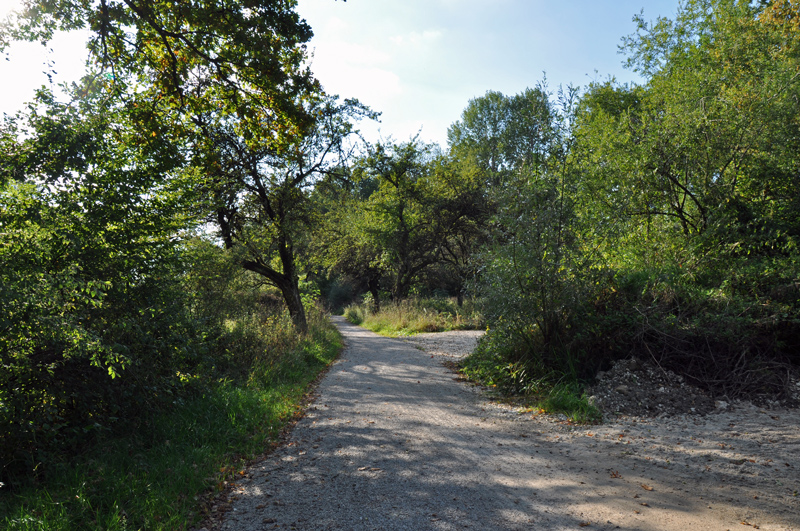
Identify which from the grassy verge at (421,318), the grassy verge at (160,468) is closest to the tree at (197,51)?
the grassy verge at (160,468)

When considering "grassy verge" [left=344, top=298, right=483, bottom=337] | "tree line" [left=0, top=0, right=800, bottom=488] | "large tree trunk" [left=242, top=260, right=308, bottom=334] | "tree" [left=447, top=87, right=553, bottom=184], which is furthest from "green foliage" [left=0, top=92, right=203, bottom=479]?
"tree" [left=447, top=87, right=553, bottom=184]

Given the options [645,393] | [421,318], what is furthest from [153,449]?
[421,318]

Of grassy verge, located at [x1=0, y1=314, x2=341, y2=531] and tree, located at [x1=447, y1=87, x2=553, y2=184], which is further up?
tree, located at [x1=447, y1=87, x2=553, y2=184]

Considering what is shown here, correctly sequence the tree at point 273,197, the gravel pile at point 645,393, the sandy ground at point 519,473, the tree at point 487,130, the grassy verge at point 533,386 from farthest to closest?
the tree at point 487,130, the tree at point 273,197, the grassy verge at point 533,386, the gravel pile at point 645,393, the sandy ground at point 519,473

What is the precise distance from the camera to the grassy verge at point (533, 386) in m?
6.72

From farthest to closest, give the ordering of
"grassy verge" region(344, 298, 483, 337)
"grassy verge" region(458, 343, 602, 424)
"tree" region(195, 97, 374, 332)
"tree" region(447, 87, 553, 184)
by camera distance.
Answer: "tree" region(447, 87, 553, 184)
"grassy verge" region(344, 298, 483, 337)
"tree" region(195, 97, 374, 332)
"grassy verge" region(458, 343, 602, 424)

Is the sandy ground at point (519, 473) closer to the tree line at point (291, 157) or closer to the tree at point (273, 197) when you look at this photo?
the tree line at point (291, 157)

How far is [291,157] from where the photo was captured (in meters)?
10.6

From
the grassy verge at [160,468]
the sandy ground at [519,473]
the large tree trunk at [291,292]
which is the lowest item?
the sandy ground at [519,473]

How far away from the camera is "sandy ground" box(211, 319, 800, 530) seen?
11.6 ft

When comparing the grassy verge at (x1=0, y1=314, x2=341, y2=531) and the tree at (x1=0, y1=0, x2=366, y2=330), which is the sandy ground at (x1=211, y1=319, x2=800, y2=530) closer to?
the grassy verge at (x1=0, y1=314, x2=341, y2=531)

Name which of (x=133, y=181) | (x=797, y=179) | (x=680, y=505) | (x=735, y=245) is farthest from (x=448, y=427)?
(x=797, y=179)

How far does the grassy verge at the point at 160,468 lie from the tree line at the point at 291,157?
384mm

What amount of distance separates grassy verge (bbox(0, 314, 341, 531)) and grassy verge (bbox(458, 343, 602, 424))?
12.8 feet
